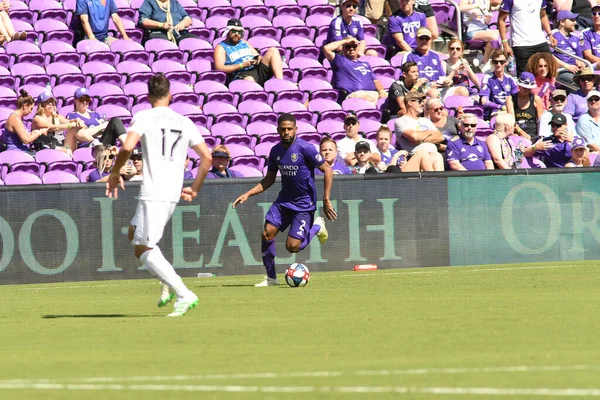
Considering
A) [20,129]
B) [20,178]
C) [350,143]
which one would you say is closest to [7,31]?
[20,129]

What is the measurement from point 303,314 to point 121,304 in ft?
8.95

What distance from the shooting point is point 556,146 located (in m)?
18.8

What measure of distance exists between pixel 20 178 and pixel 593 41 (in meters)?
11.8

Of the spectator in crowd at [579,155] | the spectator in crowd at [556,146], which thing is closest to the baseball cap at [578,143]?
the spectator in crowd at [579,155]

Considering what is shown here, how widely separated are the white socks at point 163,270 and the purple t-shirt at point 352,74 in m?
10.6

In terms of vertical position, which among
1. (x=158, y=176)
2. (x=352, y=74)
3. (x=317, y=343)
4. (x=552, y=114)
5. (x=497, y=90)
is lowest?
(x=317, y=343)

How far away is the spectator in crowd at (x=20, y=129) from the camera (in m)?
17.1

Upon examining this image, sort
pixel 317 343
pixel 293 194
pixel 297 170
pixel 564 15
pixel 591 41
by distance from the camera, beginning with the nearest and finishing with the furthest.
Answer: pixel 317 343 → pixel 297 170 → pixel 293 194 → pixel 564 15 → pixel 591 41

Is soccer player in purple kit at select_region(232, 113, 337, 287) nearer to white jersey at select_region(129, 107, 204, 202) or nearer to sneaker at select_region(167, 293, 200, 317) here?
white jersey at select_region(129, 107, 204, 202)

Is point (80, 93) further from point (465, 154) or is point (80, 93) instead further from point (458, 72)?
point (458, 72)

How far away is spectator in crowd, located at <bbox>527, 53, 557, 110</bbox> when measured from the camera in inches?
810

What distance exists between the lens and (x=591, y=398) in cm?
537

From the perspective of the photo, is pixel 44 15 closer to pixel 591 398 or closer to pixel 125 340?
pixel 125 340

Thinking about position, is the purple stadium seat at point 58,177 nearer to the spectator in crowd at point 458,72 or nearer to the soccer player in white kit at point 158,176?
the spectator in crowd at point 458,72
